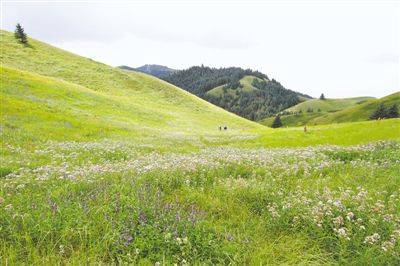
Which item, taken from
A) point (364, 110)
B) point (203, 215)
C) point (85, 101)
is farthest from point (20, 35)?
point (364, 110)

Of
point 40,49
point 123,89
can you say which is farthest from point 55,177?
point 40,49

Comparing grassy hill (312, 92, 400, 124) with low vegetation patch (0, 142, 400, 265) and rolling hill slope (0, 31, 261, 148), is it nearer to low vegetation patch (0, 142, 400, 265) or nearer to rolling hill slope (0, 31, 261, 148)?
rolling hill slope (0, 31, 261, 148)

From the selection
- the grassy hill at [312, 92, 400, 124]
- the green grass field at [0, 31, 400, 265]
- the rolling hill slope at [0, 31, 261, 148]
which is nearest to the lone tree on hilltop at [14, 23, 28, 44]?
the rolling hill slope at [0, 31, 261, 148]

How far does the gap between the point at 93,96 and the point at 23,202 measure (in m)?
64.4

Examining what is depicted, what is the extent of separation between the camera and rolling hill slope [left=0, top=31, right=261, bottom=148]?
38469 mm

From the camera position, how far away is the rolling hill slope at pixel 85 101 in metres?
38.5

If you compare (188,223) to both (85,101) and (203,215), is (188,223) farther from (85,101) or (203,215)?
(85,101)

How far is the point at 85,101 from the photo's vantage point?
61344mm

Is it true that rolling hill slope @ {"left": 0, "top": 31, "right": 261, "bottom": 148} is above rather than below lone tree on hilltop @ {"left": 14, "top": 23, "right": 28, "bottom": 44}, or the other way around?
below

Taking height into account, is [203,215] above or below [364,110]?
below

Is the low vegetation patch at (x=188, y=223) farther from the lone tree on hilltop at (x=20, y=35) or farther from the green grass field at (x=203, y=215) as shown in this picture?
the lone tree on hilltop at (x=20, y=35)

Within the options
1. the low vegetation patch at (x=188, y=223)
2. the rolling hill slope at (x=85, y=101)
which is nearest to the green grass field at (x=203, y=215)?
the low vegetation patch at (x=188, y=223)

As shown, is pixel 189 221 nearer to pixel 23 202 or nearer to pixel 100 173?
pixel 23 202

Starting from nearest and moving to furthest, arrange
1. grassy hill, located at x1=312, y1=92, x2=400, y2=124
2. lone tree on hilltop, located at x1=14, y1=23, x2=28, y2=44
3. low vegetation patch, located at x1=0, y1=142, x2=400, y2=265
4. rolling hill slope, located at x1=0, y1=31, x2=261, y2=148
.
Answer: low vegetation patch, located at x1=0, y1=142, x2=400, y2=265
rolling hill slope, located at x1=0, y1=31, x2=261, y2=148
lone tree on hilltop, located at x1=14, y1=23, x2=28, y2=44
grassy hill, located at x1=312, y1=92, x2=400, y2=124
